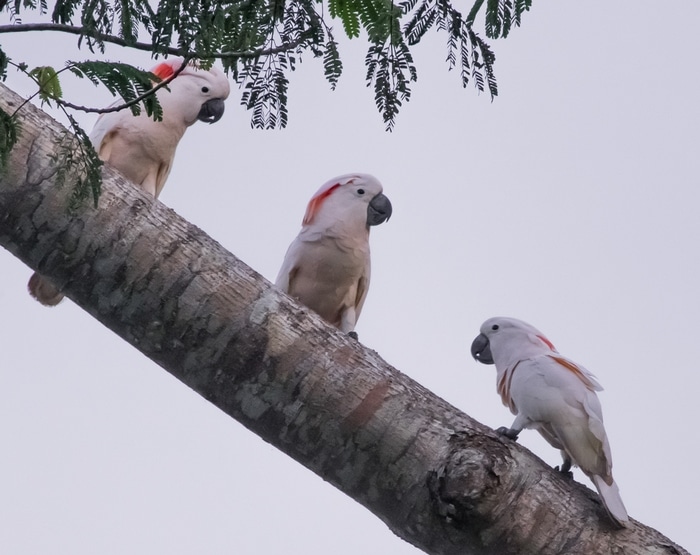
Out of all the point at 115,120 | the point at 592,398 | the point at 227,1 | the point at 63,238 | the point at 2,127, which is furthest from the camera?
the point at 115,120

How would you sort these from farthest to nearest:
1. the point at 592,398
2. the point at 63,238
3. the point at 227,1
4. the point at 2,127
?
the point at 592,398 → the point at 63,238 → the point at 227,1 → the point at 2,127

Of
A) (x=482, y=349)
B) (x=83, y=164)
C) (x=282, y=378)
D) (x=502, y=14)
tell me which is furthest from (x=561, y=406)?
(x=83, y=164)

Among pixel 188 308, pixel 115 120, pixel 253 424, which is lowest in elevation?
pixel 253 424

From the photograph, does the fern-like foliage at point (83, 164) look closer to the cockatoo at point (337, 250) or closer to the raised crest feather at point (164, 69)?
the cockatoo at point (337, 250)

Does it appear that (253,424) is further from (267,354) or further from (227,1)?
(227,1)

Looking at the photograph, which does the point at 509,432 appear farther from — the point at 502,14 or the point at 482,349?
Answer: the point at 502,14

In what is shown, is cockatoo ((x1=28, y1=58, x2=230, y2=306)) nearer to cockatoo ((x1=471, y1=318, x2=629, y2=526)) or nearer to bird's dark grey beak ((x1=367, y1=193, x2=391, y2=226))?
bird's dark grey beak ((x1=367, y1=193, x2=391, y2=226))

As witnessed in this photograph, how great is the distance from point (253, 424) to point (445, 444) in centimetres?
47

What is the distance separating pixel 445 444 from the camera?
224 centimetres

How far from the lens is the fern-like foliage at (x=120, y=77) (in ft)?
5.38

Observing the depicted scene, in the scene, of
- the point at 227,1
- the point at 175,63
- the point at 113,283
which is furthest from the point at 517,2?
the point at 175,63

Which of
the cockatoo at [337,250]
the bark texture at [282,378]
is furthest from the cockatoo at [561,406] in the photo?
the cockatoo at [337,250]

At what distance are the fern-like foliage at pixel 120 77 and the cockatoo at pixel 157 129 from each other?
1.86m

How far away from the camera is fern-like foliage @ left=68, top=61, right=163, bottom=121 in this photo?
164 cm
